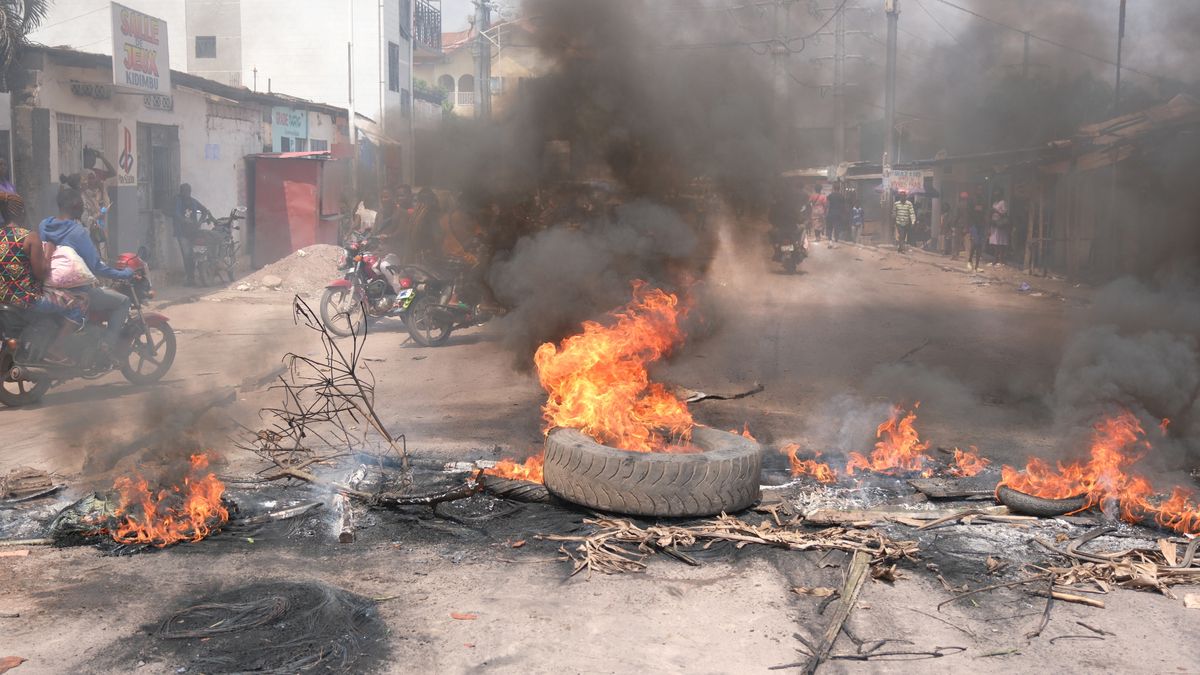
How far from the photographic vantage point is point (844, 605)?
4.50 metres

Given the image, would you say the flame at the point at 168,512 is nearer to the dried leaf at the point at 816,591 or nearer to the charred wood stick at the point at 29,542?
the charred wood stick at the point at 29,542

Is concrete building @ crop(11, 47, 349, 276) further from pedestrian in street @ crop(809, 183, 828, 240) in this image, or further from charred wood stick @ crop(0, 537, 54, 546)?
pedestrian in street @ crop(809, 183, 828, 240)

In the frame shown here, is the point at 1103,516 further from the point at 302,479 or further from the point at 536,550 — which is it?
the point at 302,479

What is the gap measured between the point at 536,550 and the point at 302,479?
191 cm

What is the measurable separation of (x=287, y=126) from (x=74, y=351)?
18008 mm

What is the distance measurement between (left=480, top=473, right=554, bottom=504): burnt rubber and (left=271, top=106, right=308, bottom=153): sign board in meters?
20.7

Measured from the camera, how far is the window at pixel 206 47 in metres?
32.9

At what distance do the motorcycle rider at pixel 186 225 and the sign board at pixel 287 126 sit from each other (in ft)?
19.6

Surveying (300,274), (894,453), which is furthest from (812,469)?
(300,274)

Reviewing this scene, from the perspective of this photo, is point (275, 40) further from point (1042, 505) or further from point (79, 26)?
point (1042, 505)

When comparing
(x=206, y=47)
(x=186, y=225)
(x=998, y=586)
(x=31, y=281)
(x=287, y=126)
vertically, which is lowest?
(x=998, y=586)

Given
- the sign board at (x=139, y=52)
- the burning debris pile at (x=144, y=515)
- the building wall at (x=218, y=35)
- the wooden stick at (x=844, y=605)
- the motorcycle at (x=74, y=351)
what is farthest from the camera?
the building wall at (x=218, y=35)

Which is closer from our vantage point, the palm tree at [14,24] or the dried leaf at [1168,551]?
the dried leaf at [1168,551]

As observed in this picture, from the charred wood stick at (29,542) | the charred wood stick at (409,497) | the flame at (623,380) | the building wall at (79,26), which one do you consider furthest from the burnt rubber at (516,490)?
the building wall at (79,26)
